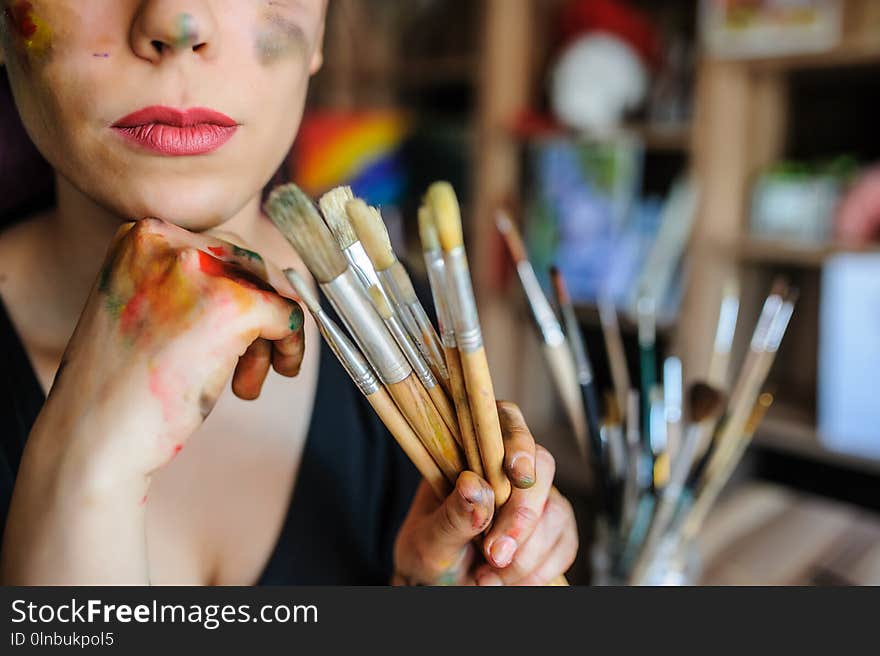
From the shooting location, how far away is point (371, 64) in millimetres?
2035

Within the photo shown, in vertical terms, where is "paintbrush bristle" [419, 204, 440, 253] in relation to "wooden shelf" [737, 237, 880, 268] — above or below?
above

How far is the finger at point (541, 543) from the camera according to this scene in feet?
1.28

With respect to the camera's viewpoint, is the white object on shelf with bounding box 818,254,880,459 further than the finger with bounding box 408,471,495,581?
Yes

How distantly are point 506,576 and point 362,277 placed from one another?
0.56 feet

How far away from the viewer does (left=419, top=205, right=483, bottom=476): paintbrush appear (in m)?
0.30

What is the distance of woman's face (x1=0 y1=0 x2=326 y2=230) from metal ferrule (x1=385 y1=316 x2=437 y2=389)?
10 cm

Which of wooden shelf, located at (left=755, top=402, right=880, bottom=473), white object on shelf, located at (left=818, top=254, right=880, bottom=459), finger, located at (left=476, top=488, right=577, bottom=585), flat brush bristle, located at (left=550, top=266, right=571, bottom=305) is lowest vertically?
wooden shelf, located at (left=755, top=402, right=880, bottom=473)

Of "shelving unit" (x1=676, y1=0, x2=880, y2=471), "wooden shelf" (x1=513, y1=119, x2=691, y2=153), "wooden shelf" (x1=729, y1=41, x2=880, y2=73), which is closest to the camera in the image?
"wooden shelf" (x1=729, y1=41, x2=880, y2=73)

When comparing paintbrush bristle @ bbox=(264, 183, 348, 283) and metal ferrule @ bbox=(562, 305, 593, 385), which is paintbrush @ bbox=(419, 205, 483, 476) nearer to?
paintbrush bristle @ bbox=(264, 183, 348, 283)

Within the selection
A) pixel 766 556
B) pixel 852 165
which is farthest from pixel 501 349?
A: pixel 766 556

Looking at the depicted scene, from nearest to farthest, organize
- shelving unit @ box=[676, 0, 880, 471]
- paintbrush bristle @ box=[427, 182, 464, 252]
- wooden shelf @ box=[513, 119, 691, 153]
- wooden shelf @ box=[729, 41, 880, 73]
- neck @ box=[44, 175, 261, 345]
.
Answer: paintbrush bristle @ box=[427, 182, 464, 252]
neck @ box=[44, 175, 261, 345]
wooden shelf @ box=[729, 41, 880, 73]
shelving unit @ box=[676, 0, 880, 471]
wooden shelf @ box=[513, 119, 691, 153]

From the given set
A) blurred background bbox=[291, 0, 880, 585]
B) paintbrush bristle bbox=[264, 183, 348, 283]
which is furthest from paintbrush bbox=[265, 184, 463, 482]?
blurred background bbox=[291, 0, 880, 585]

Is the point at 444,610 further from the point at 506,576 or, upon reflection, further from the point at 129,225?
the point at 129,225

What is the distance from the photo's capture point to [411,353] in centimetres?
33
